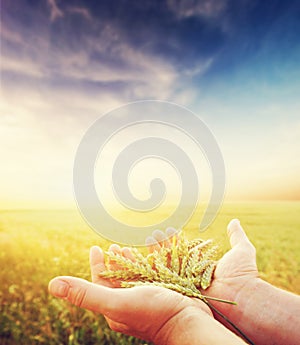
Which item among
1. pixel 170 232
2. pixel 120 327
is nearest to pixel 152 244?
pixel 170 232

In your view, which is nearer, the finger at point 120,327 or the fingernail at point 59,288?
the fingernail at point 59,288

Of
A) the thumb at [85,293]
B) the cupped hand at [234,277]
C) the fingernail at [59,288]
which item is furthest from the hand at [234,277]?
the fingernail at [59,288]

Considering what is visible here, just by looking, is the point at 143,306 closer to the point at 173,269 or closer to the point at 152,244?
the point at 173,269

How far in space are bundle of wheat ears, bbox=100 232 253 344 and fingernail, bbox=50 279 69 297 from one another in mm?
420

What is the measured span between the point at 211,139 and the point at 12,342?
4577 mm

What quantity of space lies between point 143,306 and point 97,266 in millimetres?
902

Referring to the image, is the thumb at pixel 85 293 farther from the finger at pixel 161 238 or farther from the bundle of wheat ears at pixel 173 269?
the finger at pixel 161 238

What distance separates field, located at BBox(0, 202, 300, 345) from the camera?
13.5 ft

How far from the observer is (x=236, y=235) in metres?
3.43

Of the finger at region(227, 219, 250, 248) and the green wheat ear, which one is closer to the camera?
the green wheat ear

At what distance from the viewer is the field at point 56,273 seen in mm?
4109

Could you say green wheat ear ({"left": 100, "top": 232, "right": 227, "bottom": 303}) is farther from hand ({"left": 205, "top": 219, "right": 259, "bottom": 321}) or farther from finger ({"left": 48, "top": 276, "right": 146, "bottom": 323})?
finger ({"left": 48, "top": 276, "right": 146, "bottom": 323})

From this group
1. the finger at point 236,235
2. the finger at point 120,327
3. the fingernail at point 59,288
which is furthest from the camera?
the finger at point 236,235

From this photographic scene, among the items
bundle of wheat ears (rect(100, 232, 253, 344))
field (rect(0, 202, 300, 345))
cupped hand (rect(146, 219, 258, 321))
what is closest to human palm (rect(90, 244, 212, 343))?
bundle of wheat ears (rect(100, 232, 253, 344))
